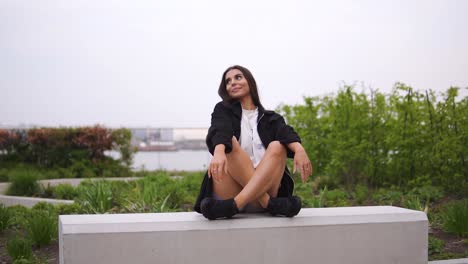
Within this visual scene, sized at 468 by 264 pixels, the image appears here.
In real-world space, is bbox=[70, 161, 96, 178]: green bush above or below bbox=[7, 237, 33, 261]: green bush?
below

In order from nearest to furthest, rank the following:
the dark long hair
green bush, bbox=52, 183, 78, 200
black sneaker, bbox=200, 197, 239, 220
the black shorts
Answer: black sneaker, bbox=200, 197, 239, 220 → the black shorts → the dark long hair → green bush, bbox=52, 183, 78, 200

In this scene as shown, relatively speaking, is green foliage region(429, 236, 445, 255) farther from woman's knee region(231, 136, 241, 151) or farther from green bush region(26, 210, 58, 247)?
green bush region(26, 210, 58, 247)

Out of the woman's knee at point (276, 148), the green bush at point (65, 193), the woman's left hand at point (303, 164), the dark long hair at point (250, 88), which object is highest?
the dark long hair at point (250, 88)

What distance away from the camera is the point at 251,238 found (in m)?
3.40

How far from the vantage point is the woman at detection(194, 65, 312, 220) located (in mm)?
3355

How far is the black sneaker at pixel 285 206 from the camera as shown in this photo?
3.48 meters

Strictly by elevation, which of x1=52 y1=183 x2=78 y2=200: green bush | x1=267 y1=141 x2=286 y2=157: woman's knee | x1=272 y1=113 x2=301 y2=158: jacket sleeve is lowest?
x1=52 y1=183 x2=78 y2=200: green bush

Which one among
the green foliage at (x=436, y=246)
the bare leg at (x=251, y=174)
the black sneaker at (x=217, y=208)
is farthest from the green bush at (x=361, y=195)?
the black sneaker at (x=217, y=208)

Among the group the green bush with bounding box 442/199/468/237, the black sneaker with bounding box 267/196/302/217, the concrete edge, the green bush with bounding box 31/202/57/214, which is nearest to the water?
the green bush with bounding box 31/202/57/214

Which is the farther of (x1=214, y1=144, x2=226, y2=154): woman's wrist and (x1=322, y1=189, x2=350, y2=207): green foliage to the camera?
(x1=322, y1=189, x2=350, y2=207): green foliage

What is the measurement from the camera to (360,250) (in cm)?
361

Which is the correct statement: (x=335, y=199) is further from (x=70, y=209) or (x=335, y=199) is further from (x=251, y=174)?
(x=251, y=174)

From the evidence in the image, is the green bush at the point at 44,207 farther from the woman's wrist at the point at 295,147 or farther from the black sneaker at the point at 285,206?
the woman's wrist at the point at 295,147

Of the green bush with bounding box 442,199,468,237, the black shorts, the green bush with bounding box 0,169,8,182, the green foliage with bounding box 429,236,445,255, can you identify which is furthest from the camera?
the green bush with bounding box 0,169,8,182
